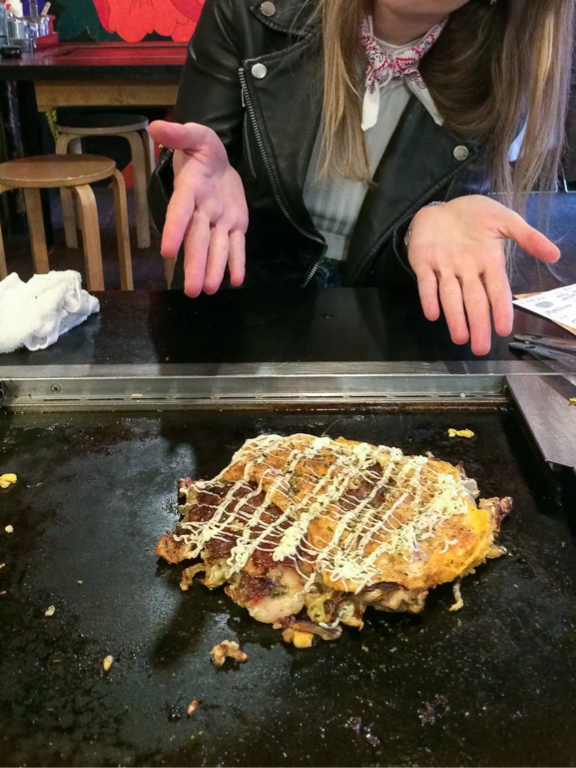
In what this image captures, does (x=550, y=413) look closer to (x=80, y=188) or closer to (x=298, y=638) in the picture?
(x=298, y=638)

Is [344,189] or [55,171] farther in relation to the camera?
[55,171]

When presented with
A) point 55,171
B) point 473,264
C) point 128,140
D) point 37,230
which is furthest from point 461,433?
point 128,140

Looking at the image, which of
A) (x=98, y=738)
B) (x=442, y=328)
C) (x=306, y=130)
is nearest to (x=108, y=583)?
(x=98, y=738)

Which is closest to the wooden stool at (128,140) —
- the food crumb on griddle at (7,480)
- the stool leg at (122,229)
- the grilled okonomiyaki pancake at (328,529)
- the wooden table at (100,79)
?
the wooden table at (100,79)

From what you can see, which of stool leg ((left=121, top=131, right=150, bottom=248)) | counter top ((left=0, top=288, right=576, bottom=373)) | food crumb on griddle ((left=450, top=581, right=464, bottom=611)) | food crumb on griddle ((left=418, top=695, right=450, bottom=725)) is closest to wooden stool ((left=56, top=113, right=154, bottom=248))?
stool leg ((left=121, top=131, right=150, bottom=248))

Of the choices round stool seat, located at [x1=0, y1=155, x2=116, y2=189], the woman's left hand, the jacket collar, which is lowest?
round stool seat, located at [x1=0, y1=155, x2=116, y2=189]

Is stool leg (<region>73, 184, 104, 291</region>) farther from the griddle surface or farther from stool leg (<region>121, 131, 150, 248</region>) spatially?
the griddle surface
